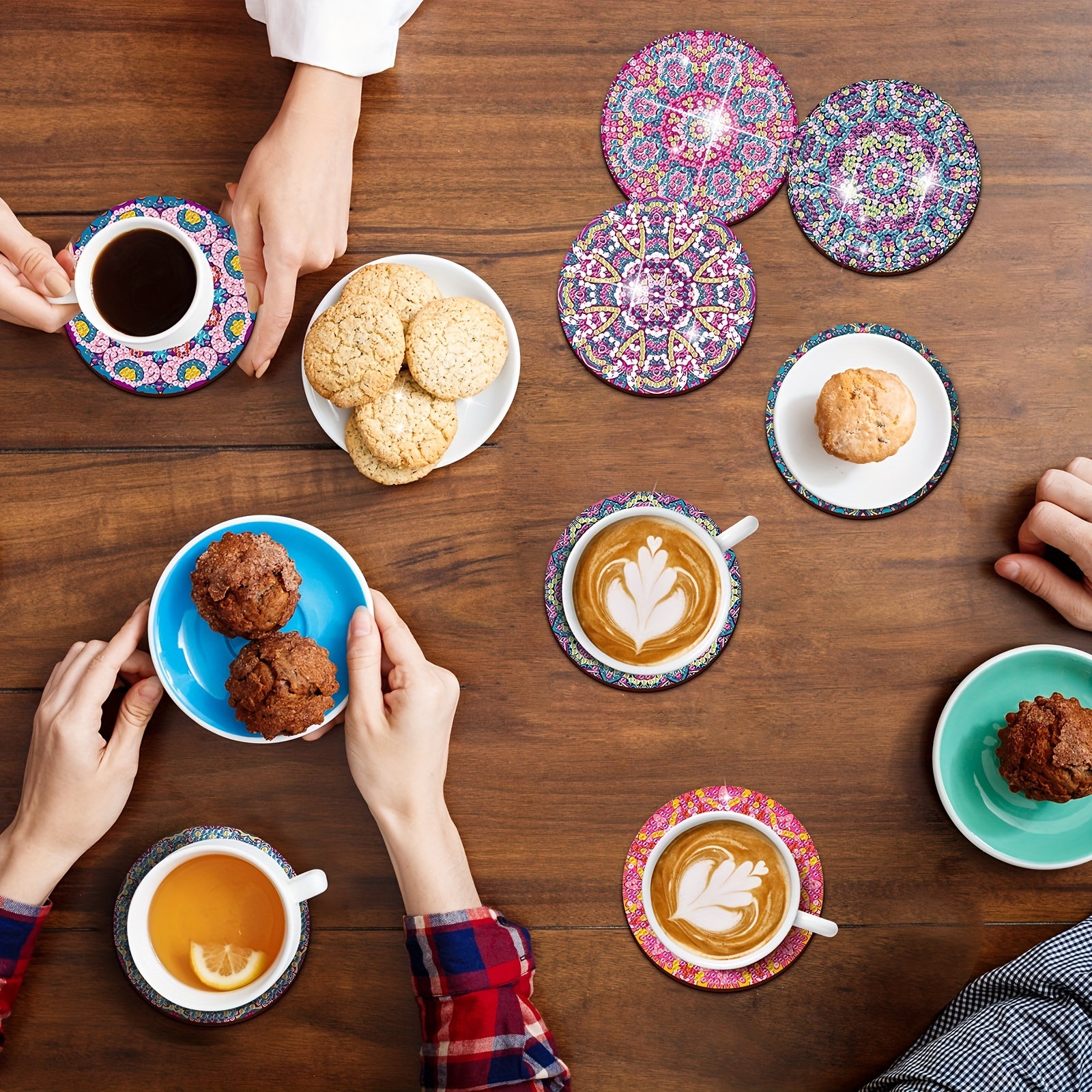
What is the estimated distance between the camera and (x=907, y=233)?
1.35 meters

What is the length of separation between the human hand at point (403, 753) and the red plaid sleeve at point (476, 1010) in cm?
4

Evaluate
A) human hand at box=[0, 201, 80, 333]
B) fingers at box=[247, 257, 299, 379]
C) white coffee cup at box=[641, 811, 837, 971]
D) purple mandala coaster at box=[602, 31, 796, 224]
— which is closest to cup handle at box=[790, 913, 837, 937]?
white coffee cup at box=[641, 811, 837, 971]

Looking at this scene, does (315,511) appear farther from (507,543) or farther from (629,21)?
(629,21)

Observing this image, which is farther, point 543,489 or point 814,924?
point 543,489

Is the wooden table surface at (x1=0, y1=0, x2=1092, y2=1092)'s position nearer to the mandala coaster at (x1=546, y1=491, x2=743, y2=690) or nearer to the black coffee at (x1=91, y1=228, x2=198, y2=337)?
the mandala coaster at (x1=546, y1=491, x2=743, y2=690)

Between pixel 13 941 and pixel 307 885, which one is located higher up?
pixel 307 885

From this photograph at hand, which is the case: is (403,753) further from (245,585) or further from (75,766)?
(75,766)

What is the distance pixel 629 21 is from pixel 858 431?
2.58ft

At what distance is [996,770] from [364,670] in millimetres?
1022

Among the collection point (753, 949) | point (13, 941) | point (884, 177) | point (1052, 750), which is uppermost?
point (884, 177)

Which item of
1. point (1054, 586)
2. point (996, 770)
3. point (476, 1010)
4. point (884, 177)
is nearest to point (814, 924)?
point (996, 770)

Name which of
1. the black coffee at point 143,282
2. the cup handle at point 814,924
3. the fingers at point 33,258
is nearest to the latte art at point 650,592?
the cup handle at point 814,924

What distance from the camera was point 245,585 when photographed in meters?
1.16

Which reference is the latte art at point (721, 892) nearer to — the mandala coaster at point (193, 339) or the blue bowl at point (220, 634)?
the blue bowl at point (220, 634)
